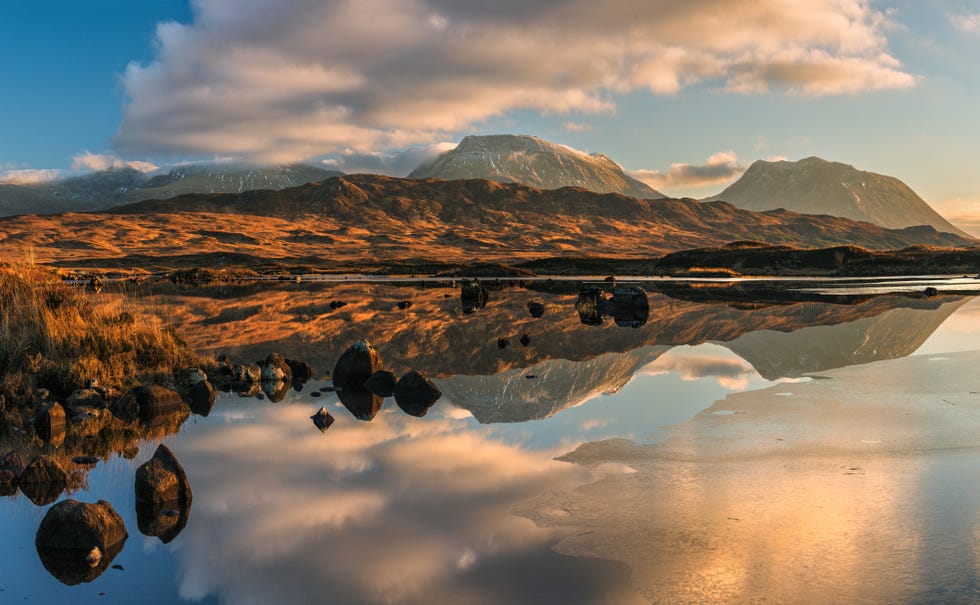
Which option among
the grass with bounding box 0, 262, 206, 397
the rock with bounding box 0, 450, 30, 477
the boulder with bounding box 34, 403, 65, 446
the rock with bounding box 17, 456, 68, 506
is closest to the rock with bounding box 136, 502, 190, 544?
the rock with bounding box 17, 456, 68, 506

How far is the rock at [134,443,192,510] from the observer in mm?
10250

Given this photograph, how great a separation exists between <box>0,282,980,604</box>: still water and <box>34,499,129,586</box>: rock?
22 centimetres

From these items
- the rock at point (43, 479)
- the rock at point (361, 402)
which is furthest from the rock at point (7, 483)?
the rock at point (361, 402)

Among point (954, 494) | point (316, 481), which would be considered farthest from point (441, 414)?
point (954, 494)

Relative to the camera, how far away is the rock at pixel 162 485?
33.6 feet

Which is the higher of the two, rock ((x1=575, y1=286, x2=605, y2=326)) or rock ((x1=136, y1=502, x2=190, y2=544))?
rock ((x1=575, y1=286, x2=605, y2=326))

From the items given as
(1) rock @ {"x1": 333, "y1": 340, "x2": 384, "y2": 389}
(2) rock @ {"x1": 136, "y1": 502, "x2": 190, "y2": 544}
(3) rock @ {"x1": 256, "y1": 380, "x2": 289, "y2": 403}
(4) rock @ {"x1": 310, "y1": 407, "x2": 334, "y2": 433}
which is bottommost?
(3) rock @ {"x1": 256, "y1": 380, "x2": 289, "y2": 403}

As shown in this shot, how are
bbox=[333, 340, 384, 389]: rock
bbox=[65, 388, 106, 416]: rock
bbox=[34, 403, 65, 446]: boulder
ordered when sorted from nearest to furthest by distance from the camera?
1. bbox=[34, 403, 65, 446]: boulder
2. bbox=[65, 388, 106, 416]: rock
3. bbox=[333, 340, 384, 389]: rock

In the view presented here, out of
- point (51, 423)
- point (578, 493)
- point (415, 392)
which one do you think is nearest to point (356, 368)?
point (415, 392)

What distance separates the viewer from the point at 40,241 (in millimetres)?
176250

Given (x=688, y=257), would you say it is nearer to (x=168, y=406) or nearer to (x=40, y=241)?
(x=168, y=406)

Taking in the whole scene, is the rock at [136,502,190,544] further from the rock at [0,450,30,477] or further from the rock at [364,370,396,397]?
the rock at [364,370,396,397]

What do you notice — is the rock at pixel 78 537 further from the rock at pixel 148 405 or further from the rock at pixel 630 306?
the rock at pixel 630 306

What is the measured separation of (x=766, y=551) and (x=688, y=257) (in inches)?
4818
